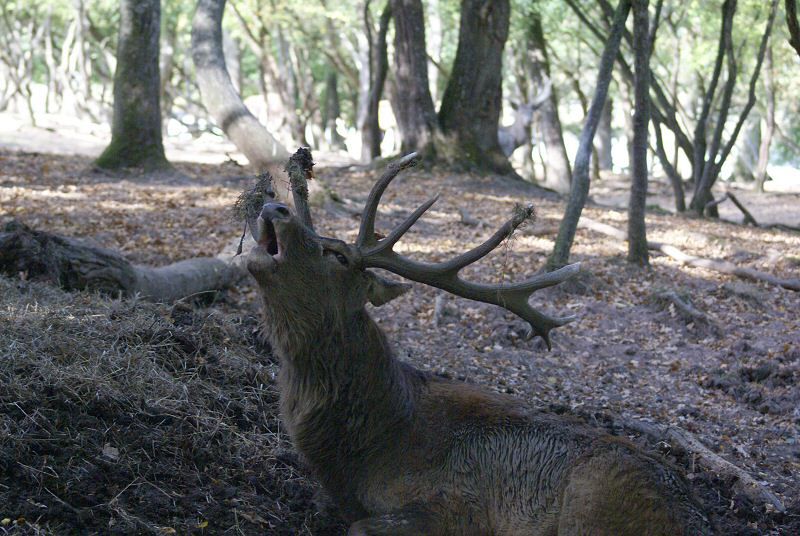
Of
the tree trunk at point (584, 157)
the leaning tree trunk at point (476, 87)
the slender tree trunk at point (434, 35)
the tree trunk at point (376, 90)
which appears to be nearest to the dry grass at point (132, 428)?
the tree trunk at point (584, 157)

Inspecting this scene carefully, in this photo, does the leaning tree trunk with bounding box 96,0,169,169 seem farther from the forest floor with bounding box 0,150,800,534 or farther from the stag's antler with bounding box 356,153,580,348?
the stag's antler with bounding box 356,153,580,348

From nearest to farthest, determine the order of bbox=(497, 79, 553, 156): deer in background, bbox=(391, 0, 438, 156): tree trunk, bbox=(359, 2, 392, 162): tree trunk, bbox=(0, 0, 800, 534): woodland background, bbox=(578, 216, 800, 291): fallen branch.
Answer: bbox=(0, 0, 800, 534): woodland background, bbox=(578, 216, 800, 291): fallen branch, bbox=(391, 0, 438, 156): tree trunk, bbox=(497, 79, 553, 156): deer in background, bbox=(359, 2, 392, 162): tree trunk

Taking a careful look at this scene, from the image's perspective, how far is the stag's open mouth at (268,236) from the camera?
4.37 m

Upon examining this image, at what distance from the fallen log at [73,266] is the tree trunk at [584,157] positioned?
4.53 m

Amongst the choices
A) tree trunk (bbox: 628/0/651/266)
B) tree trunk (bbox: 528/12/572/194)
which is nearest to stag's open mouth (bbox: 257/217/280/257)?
tree trunk (bbox: 628/0/651/266)

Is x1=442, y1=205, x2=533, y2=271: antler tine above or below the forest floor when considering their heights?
above

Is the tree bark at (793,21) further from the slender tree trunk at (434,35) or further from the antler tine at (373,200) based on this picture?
the slender tree trunk at (434,35)

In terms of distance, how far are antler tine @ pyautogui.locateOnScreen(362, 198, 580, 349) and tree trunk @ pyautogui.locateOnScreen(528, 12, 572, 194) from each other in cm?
1889

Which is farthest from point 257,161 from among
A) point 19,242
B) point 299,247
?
point 299,247

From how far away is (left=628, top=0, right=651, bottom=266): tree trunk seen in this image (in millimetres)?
10453

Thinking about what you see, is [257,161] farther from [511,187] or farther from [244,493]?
[244,493]

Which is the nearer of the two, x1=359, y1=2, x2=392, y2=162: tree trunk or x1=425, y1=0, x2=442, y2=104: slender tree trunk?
x1=359, y1=2, x2=392, y2=162: tree trunk

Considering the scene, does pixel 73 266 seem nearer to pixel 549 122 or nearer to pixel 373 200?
pixel 373 200

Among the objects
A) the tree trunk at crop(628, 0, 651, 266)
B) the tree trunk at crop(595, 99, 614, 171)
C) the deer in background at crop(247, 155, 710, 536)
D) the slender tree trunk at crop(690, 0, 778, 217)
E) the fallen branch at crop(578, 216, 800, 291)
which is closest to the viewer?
the deer in background at crop(247, 155, 710, 536)
